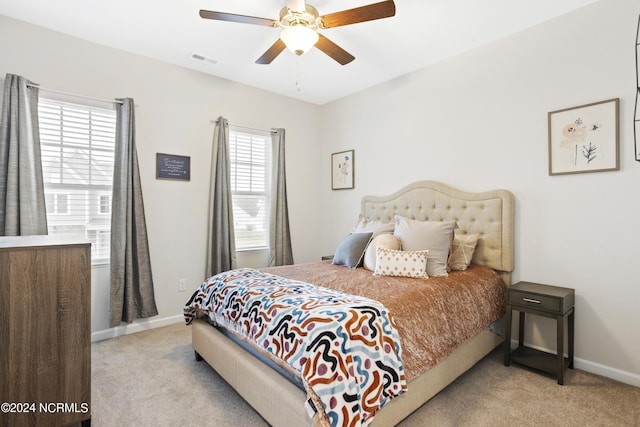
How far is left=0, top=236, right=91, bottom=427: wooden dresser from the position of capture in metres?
1.44

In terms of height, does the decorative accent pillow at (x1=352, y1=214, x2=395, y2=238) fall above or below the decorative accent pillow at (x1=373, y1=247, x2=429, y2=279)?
above

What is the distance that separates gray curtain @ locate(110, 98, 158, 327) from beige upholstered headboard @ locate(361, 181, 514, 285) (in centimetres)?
262

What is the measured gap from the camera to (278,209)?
13.5 feet

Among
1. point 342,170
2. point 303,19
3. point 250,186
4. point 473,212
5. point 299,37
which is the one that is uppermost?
point 303,19

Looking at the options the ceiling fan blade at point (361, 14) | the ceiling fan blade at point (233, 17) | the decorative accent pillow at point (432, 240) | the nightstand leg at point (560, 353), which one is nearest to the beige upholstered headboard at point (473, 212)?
the decorative accent pillow at point (432, 240)

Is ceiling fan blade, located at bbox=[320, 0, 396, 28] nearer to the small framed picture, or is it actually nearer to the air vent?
the air vent

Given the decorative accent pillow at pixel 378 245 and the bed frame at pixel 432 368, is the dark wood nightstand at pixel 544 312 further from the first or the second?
the decorative accent pillow at pixel 378 245

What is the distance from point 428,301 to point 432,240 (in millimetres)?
814

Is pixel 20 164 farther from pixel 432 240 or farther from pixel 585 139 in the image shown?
pixel 585 139

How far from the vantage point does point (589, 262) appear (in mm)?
2404

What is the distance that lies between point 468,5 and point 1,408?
361 centimetres

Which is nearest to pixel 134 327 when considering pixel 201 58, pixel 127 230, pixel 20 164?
pixel 127 230

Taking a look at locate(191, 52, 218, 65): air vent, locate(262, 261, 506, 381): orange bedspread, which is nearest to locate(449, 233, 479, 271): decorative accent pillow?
locate(262, 261, 506, 381): orange bedspread

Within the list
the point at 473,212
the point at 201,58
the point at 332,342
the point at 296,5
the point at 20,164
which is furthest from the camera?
the point at 201,58
